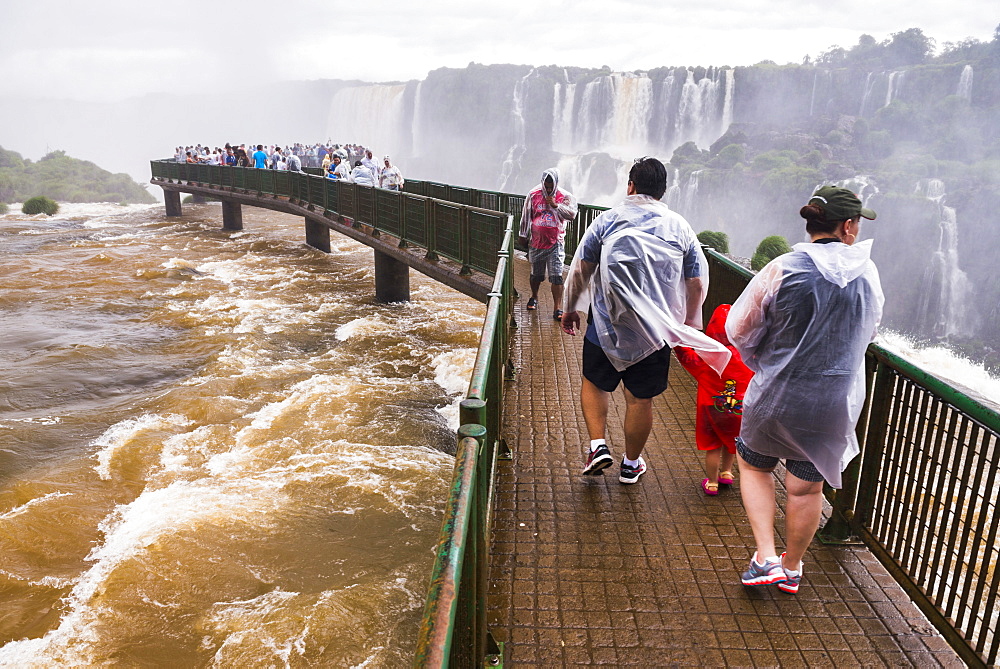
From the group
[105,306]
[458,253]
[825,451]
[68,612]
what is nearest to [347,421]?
[458,253]

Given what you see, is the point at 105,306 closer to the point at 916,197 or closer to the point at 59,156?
the point at 916,197

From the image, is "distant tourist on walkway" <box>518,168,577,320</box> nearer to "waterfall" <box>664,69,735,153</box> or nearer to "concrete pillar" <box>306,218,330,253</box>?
"concrete pillar" <box>306,218,330,253</box>

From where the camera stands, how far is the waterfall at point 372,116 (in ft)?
248

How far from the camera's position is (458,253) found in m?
11.0

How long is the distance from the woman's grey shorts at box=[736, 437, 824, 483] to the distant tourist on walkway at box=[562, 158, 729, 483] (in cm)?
64

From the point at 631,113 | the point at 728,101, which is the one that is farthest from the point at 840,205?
the point at 728,101

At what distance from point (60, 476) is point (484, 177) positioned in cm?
7106

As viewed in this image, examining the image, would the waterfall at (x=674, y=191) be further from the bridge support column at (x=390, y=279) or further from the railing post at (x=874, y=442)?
the railing post at (x=874, y=442)

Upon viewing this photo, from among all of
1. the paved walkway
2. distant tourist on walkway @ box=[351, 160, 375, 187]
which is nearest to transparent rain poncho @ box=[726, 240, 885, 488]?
the paved walkway

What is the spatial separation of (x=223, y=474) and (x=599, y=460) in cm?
506

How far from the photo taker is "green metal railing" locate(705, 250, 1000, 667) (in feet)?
9.27

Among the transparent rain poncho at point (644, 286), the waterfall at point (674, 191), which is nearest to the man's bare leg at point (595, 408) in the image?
the transparent rain poncho at point (644, 286)

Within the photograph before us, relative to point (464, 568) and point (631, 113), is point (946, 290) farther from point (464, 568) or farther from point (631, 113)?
point (464, 568)

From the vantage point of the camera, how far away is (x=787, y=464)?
3234 mm
